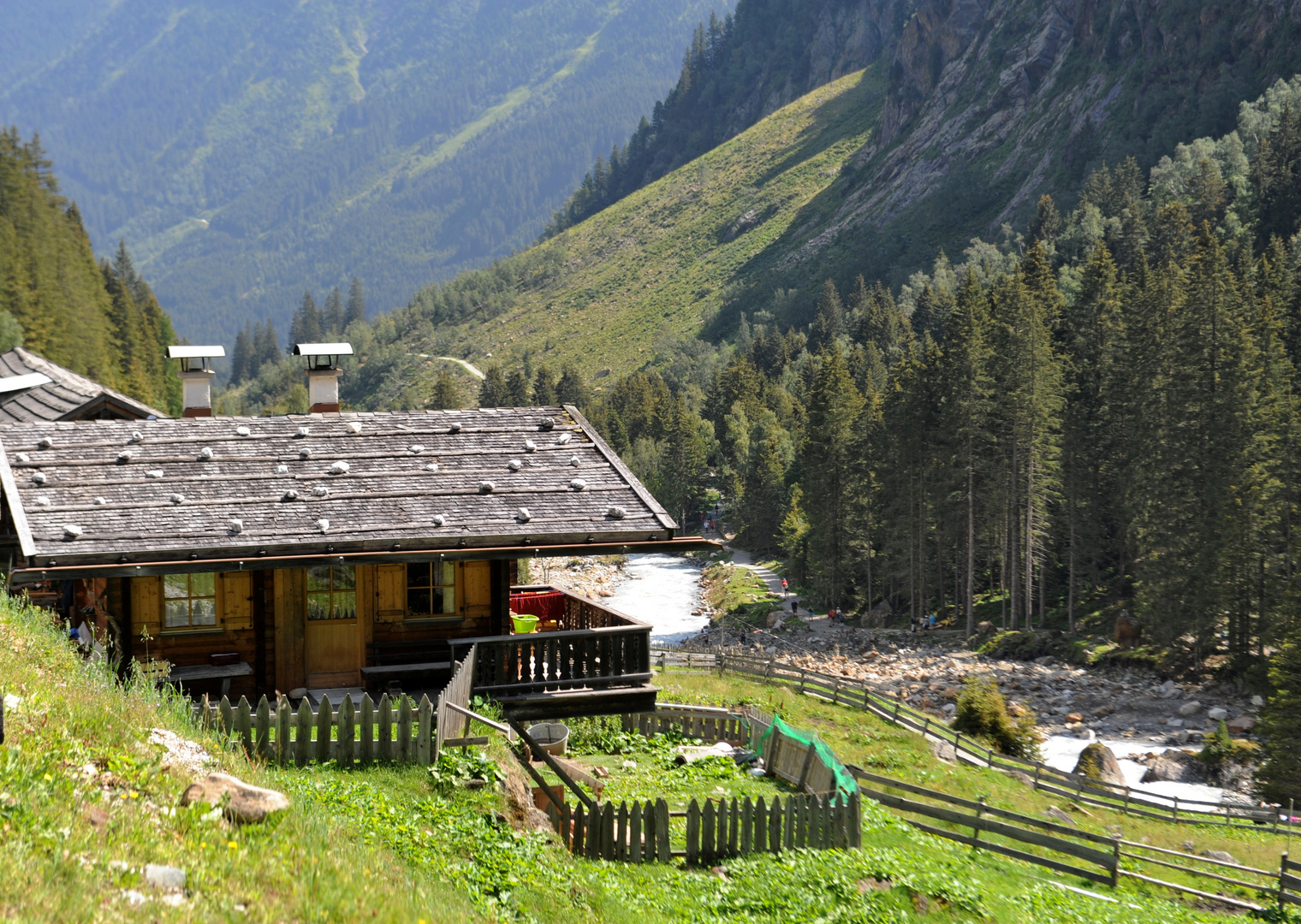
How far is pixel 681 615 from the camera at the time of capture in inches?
2785

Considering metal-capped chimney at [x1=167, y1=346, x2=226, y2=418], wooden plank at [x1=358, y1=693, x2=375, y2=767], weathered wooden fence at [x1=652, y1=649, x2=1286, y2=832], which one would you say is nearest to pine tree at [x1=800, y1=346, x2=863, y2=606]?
weathered wooden fence at [x1=652, y1=649, x2=1286, y2=832]

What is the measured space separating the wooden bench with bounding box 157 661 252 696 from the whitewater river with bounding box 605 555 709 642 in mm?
42045

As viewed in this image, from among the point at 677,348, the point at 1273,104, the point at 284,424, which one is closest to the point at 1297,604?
the point at 284,424

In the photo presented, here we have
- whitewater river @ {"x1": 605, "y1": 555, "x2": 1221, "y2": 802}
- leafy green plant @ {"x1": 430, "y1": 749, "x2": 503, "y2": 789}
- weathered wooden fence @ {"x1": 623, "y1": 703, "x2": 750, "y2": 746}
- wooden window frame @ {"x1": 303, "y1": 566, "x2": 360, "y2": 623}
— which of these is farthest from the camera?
whitewater river @ {"x1": 605, "y1": 555, "x2": 1221, "y2": 802}

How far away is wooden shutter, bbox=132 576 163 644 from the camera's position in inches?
632

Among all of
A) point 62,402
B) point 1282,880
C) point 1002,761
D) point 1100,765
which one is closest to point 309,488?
point 62,402

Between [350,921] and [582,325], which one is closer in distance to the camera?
[350,921]

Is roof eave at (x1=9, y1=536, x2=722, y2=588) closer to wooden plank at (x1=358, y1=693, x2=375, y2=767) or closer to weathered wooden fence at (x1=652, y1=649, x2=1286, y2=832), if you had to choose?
wooden plank at (x1=358, y1=693, x2=375, y2=767)

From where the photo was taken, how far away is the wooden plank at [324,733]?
1248 cm

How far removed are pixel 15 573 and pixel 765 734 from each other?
11.7 metres

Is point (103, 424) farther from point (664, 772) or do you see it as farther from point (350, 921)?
point (350, 921)

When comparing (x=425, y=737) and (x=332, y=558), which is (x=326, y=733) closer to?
(x=425, y=737)

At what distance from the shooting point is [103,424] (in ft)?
59.2

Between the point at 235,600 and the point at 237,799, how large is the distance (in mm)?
8320
